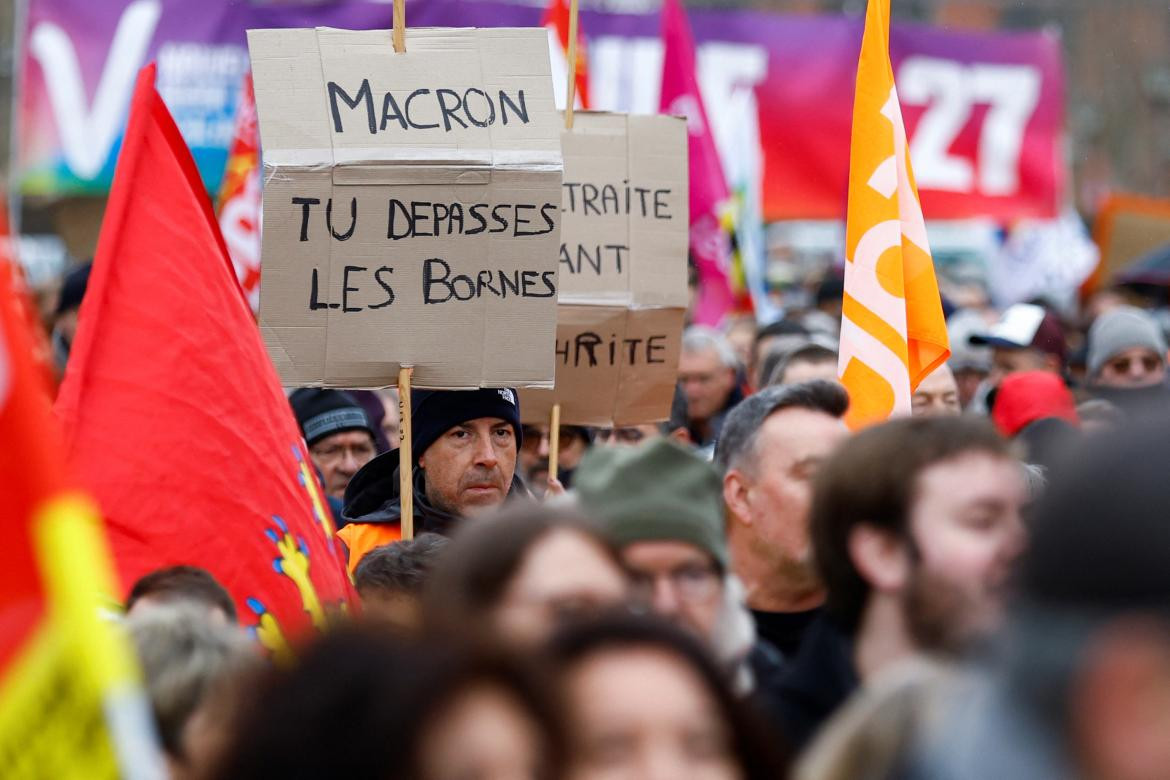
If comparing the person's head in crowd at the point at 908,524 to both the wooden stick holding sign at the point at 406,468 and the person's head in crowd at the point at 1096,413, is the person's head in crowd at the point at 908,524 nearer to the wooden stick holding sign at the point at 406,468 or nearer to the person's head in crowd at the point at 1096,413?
the wooden stick holding sign at the point at 406,468

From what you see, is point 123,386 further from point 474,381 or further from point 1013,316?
point 1013,316

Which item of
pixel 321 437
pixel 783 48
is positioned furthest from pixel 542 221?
pixel 783 48

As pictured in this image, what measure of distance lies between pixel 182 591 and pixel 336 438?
3.12 meters

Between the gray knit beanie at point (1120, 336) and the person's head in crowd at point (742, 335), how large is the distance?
2086mm

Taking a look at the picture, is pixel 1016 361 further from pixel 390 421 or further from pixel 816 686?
pixel 816 686

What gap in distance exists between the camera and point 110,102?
12.3m

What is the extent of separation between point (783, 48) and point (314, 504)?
36.1 ft

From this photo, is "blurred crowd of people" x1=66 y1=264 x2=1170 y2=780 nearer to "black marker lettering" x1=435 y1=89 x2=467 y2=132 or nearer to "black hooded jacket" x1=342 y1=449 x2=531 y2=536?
"black hooded jacket" x1=342 y1=449 x2=531 y2=536

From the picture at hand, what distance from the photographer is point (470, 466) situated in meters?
5.11

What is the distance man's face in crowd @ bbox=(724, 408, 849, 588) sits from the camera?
3652mm

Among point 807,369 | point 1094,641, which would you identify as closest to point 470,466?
point 807,369

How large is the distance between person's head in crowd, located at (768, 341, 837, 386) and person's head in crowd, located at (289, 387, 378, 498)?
143 cm

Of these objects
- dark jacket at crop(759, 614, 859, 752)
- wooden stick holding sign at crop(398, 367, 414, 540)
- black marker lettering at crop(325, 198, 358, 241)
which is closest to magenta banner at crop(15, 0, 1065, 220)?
black marker lettering at crop(325, 198, 358, 241)

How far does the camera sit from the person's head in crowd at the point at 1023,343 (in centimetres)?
762
